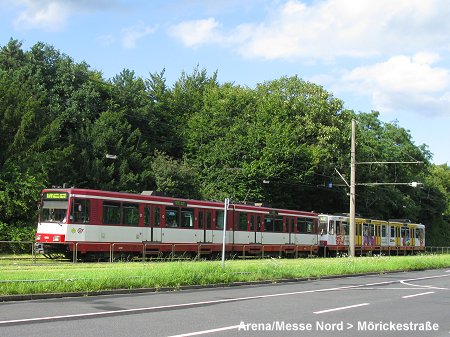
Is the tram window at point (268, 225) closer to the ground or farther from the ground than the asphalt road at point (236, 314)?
farther from the ground

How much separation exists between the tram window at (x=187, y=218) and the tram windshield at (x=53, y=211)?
24.7 feet

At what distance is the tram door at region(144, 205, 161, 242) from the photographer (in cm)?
3106

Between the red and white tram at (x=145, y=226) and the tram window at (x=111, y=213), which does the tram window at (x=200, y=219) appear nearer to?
the red and white tram at (x=145, y=226)

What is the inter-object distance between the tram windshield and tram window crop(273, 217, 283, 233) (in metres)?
17.1

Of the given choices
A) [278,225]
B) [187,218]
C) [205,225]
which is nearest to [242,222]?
[205,225]

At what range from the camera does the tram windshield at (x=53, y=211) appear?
27.8 metres

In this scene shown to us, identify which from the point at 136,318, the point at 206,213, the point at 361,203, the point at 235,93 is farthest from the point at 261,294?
the point at 361,203

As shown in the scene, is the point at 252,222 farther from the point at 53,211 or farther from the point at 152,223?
the point at 53,211

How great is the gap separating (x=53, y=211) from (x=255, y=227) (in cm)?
1503

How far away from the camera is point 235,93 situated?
61.6 m

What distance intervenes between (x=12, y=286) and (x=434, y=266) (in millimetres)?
25956

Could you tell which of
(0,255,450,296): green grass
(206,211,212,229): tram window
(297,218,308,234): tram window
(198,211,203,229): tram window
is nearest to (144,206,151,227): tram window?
(198,211,203,229): tram window

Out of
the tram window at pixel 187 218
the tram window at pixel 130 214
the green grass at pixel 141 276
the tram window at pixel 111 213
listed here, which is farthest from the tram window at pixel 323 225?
the tram window at pixel 111 213

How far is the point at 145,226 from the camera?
3095 cm
